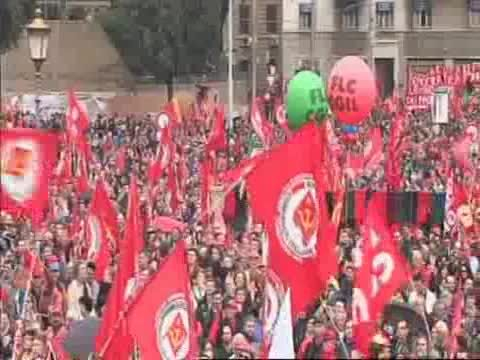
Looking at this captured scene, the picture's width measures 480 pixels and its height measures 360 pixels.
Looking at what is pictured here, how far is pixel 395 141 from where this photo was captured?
25.2 m

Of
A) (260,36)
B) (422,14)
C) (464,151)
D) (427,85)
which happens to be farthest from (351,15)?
(464,151)

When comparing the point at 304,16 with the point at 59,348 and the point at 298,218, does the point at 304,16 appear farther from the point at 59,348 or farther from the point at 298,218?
the point at 298,218

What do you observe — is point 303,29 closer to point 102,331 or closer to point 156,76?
point 156,76

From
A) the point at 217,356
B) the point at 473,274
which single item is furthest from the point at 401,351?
the point at 473,274

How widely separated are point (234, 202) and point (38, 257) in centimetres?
510

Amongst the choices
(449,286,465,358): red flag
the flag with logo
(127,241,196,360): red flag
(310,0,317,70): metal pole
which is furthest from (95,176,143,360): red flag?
(310,0,317,70): metal pole

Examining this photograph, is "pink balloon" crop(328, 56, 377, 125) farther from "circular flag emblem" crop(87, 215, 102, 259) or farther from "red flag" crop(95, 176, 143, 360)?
"red flag" crop(95, 176, 143, 360)

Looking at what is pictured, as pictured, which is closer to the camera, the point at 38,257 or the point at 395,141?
the point at 38,257

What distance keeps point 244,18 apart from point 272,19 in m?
1.87

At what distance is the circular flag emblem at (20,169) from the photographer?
12781mm

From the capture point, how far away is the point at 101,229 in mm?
15953

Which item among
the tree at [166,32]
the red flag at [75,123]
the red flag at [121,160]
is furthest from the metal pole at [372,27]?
the red flag at [75,123]

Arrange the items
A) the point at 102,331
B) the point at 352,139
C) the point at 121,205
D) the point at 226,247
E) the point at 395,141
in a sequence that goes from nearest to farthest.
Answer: the point at 102,331 < the point at 226,247 < the point at 121,205 < the point at 395,141 < the point at 352,139

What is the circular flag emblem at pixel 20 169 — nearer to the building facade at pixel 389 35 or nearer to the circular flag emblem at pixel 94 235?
the circular flag emblem at pixel 94 235
